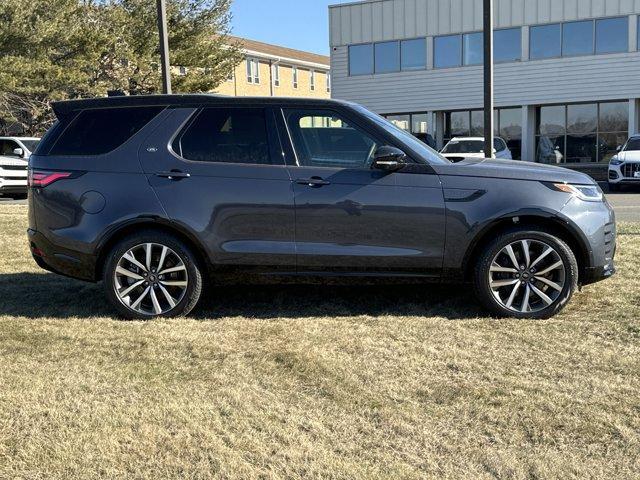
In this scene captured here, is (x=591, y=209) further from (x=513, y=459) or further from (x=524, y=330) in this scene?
(x=513, y=459)

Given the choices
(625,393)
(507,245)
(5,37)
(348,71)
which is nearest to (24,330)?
(507,245)

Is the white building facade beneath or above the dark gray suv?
above

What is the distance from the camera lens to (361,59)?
32500 mm

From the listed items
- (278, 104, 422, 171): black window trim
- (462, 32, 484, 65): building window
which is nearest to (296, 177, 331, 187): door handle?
(278, 104, 422, 171): black window trim

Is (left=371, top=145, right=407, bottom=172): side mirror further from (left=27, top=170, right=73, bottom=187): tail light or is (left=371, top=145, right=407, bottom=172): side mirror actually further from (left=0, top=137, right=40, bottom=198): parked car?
(left=0, top=137, right=40, bottom=198): parked car

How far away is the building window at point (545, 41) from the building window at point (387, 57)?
6.07 metres

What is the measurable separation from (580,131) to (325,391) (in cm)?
2787

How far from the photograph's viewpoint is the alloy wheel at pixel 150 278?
17.4 ft

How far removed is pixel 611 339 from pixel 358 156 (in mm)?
2223

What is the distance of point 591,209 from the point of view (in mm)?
5152

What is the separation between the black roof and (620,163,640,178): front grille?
48.7 feet

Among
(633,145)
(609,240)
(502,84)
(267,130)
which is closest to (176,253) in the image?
(267,130)

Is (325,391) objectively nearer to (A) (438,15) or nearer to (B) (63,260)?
(B) (63,260)

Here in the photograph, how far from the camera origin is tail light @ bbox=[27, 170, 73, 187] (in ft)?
17.7
